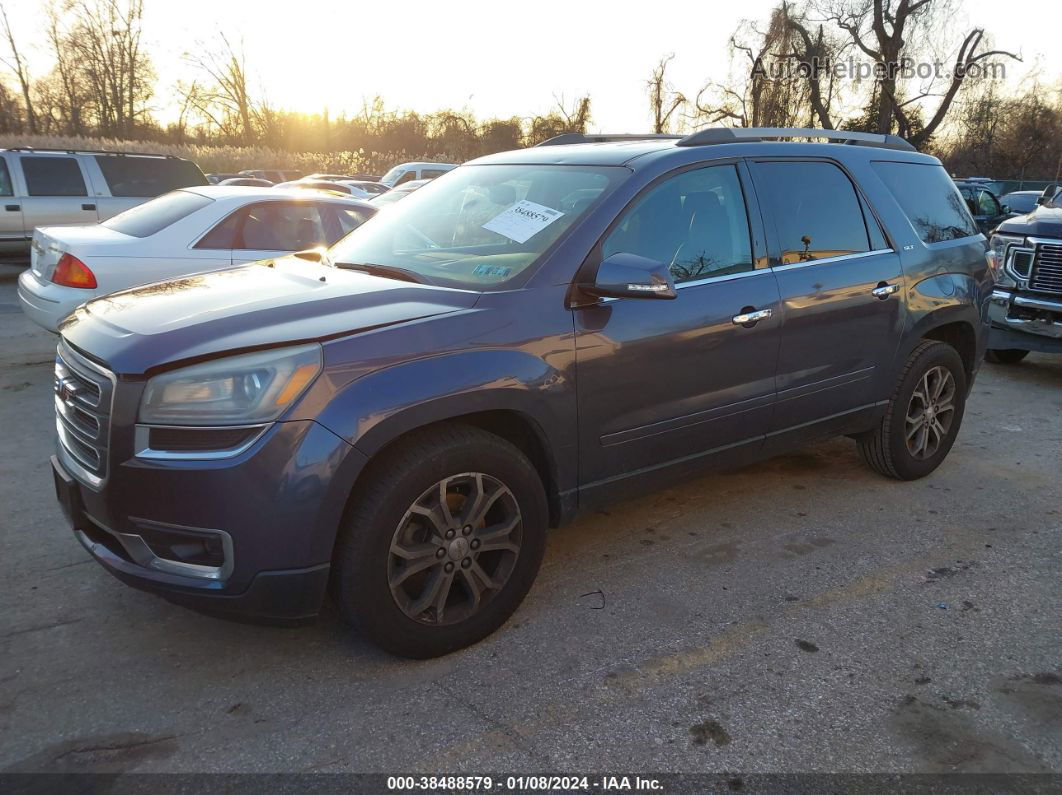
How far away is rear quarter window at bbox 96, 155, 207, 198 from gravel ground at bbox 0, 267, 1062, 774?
9.19 meters

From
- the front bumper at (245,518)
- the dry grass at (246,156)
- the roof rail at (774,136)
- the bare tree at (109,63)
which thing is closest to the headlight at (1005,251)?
the roof rail at (774,136)

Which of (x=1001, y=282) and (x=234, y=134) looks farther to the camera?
(x=234, y=134)

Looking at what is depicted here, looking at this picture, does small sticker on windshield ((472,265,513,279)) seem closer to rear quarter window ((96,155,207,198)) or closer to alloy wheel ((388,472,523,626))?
alloy wheel ((388,472,523,626))

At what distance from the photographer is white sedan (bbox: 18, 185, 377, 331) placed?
6.16 meters

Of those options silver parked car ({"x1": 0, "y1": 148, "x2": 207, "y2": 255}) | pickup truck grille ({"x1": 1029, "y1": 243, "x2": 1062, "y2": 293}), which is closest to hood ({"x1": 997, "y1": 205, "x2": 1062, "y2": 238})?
pickup truck grille ({"x1": 1029, "y1": 243, "x2": 1062, "y2": 293})

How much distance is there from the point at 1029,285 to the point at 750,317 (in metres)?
5.19

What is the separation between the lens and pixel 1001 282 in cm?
747

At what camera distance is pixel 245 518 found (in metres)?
2.39

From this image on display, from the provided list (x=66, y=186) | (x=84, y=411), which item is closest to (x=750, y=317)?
(x=84, y=411)

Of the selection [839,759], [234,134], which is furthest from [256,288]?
[234,134]

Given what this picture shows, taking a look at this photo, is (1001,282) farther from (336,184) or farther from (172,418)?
(336,184)

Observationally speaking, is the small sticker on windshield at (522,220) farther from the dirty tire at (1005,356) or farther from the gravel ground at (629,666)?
the dirty tire at (1005,356)

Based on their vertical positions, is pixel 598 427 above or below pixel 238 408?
below

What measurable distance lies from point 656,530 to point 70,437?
2.64 m
